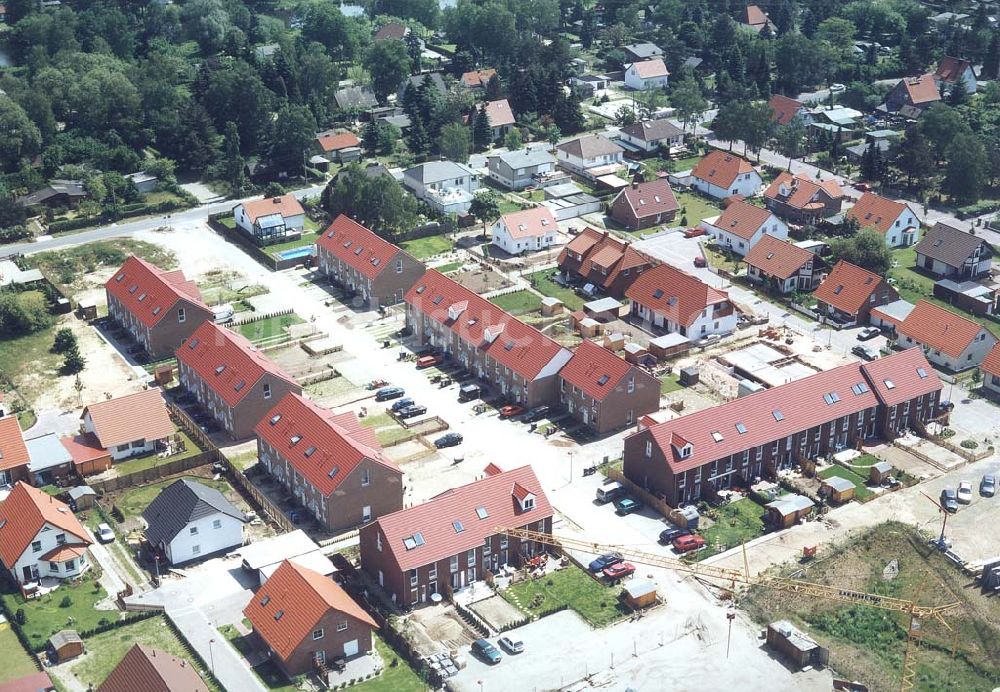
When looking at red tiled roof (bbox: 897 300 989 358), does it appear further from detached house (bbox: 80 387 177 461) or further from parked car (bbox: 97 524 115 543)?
parked car (bbox: 97 524 115 543)

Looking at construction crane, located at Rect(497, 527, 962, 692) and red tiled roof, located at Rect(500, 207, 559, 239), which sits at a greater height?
red tiled roof, located at Rect(500, 207, 559, 239)

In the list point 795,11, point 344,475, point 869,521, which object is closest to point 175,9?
point 795,11

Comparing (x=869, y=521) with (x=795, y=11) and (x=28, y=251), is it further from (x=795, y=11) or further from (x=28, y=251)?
(x=795, y=11)

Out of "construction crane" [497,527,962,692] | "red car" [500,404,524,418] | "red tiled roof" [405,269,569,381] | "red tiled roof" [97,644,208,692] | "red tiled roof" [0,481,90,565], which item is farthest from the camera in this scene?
"red tiled roof" [405,269,569,381]

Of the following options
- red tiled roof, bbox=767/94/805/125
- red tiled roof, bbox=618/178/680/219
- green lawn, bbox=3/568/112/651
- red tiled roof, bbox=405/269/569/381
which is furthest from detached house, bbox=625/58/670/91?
green lawn, bbox=3/568/112/651

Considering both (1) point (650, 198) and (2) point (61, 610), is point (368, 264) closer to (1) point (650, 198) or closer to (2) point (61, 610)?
(1) point (650, 198)

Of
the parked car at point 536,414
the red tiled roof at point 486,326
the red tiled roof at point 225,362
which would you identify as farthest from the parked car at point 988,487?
the red tiled roof at point 225,362
